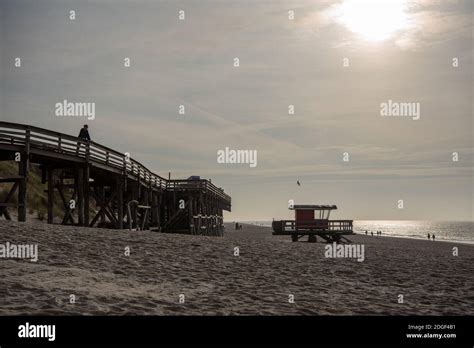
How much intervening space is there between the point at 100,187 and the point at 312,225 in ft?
57.8

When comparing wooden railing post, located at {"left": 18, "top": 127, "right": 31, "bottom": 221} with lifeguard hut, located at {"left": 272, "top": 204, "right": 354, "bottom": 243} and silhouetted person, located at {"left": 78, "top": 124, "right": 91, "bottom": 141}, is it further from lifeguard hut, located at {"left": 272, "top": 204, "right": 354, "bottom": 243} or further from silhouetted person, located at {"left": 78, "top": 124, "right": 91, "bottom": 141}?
lifeguard hut, located at {"left": 272, "top": 204, "right": 354, "bottom": 243}

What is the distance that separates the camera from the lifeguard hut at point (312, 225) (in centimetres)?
3934

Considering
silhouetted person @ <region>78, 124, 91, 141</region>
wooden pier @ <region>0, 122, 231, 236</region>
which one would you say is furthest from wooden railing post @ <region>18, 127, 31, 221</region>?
silhouetted person @ <region>78, 124, 91, 141</region>

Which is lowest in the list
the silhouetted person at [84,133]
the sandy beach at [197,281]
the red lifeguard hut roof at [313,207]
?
the sandy beach at [197,281]

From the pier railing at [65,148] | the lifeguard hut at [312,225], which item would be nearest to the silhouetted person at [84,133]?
the pier railing at [65,148]

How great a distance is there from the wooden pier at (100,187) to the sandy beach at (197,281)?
12.7ft

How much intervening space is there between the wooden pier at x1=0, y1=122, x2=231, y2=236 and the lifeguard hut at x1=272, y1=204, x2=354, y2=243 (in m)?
7.48

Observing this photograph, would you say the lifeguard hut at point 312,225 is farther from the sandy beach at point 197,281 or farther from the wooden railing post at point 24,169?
the wooden railing post at point 24,169

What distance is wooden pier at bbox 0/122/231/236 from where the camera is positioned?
18844 mm

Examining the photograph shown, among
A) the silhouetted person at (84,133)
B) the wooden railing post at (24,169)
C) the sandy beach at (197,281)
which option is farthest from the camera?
the silhouetted person at (84,133)

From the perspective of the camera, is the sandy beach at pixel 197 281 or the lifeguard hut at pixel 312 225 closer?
the sandy beach at pixel 197 281

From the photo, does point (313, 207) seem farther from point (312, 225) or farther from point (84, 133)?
point (84, 133)
